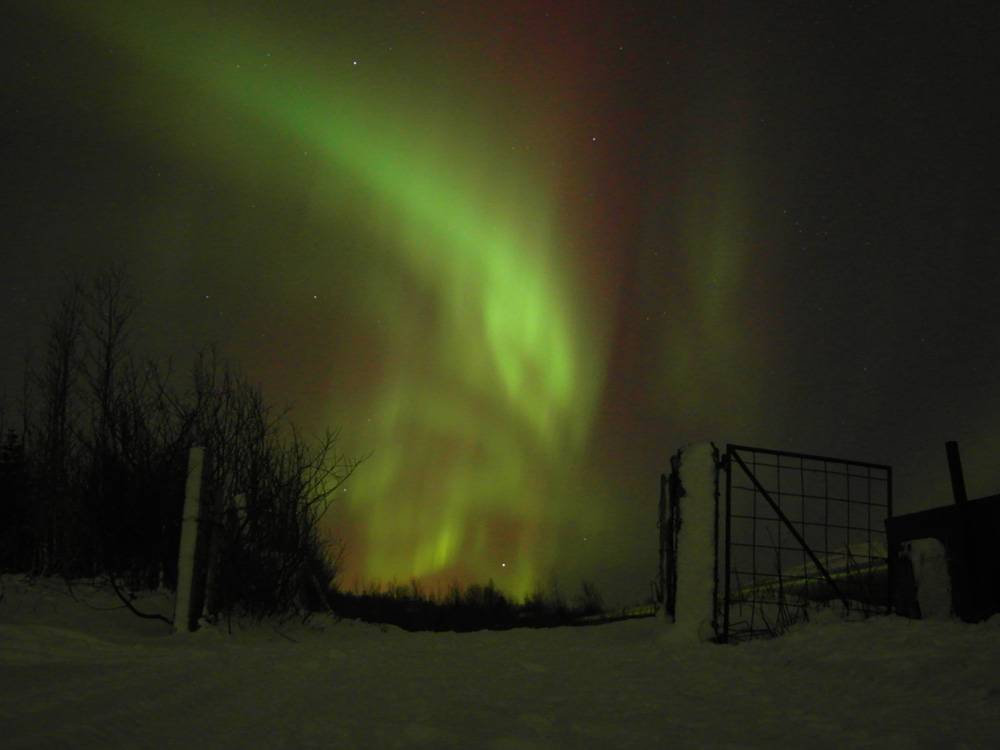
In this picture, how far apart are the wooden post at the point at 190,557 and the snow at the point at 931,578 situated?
7.64m

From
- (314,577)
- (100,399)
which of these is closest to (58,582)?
(100,399)

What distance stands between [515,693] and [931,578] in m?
6.45

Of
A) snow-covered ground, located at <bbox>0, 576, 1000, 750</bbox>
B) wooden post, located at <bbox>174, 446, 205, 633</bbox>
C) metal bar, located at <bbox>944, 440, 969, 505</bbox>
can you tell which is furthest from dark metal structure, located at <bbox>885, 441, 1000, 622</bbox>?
wooden post, located at <bbox>174, 446, 205, 633</bbox>

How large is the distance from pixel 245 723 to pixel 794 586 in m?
12.3

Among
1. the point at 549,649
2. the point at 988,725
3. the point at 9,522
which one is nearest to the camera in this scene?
the point at 988,725

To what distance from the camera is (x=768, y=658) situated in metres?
6.55

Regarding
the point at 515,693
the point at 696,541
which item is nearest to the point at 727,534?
the point at 696,541

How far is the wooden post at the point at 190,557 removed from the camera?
856 cm

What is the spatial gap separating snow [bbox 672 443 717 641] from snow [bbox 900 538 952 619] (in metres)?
2.38

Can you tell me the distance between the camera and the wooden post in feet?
28.1

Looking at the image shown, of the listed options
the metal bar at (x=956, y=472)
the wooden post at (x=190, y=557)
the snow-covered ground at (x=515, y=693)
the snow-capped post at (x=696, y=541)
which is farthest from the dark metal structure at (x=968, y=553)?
the wooden post at (x=190, y=557)

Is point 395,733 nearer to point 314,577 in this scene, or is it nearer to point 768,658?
point 768,658

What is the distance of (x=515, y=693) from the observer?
474cm

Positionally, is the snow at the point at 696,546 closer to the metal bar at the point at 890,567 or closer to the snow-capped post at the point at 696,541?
the snow-capped post at the point at 696,541
